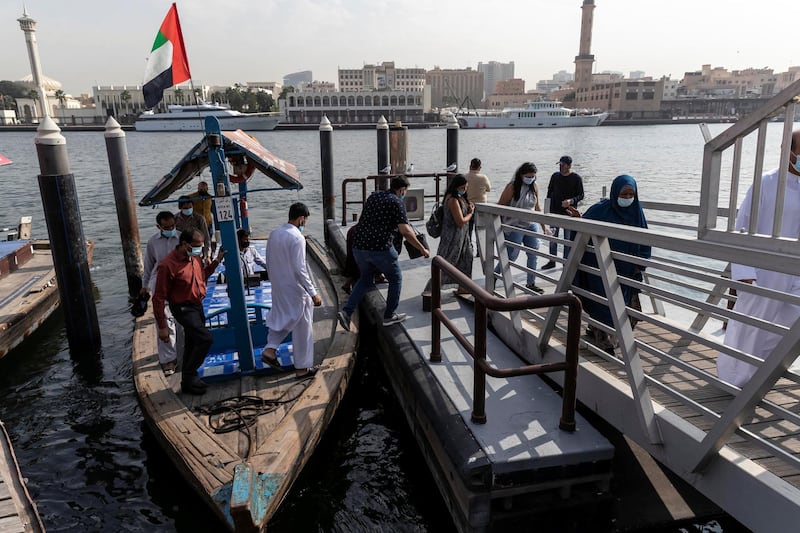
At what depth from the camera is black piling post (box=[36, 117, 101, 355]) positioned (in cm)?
700

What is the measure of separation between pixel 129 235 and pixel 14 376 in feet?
12.9

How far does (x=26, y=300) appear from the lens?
8.77 meters

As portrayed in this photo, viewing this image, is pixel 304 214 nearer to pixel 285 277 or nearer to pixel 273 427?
pixel 285 277

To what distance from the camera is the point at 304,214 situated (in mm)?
5070

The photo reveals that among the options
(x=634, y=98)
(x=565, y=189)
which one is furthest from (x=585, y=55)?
(x=565, y=189)

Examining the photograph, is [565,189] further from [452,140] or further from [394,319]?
[452,140]

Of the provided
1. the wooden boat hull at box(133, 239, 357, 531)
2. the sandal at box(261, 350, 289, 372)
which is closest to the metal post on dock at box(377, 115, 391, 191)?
the wooden boat hull at box(133, 239, 357, 531)

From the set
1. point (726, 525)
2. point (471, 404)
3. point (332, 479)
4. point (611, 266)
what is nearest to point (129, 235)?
point (332, 479)

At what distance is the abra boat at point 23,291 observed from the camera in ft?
26.4

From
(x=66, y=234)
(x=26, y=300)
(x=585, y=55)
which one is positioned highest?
(x=585, y=55)

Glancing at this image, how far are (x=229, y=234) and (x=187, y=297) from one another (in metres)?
0.71

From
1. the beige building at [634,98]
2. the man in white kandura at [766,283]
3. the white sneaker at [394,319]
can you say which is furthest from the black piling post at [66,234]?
the beige building at [634,98]

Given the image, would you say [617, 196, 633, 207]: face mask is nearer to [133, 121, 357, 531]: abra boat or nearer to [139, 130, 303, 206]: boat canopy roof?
[133, 121, 357, 531]: abra boat

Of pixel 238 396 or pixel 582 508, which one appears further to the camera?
pixel 238 396
